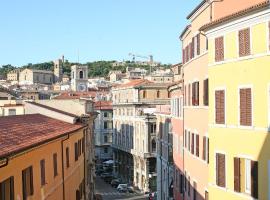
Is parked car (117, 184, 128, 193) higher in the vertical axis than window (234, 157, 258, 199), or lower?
lower

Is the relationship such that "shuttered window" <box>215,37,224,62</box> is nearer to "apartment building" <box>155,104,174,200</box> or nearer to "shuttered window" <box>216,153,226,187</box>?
"shuttered window" <box>216,153,226,187</box>

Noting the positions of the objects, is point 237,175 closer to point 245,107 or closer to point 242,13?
point 245,107

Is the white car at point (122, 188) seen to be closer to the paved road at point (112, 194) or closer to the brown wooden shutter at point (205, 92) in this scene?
the paved road at point (112, 194)

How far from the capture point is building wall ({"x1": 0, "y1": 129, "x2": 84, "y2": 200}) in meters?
19.1

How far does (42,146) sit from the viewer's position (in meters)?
23.5

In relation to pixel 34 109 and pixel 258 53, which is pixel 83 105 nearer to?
pixel 34 109

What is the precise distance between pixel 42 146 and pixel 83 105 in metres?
27.3

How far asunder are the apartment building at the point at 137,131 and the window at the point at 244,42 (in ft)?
221

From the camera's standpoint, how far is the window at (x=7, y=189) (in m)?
17.6

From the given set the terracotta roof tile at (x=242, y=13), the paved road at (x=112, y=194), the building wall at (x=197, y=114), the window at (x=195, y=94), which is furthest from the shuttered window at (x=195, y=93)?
the paved road at (x=112, y=194)

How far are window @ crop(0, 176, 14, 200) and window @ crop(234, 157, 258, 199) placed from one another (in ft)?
32.8

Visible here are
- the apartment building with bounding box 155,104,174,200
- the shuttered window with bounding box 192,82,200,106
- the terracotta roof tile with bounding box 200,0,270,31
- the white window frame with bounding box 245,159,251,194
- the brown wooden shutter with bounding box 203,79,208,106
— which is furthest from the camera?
the apartment building with bounding box 155,104,174,200

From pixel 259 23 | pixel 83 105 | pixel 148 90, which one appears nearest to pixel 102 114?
pixel 148 90

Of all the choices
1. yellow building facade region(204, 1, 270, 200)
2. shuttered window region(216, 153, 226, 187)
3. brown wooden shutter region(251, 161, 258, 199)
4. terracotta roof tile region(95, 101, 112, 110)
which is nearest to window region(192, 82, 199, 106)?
yellow building facade region(204, 1, 270, 200)
